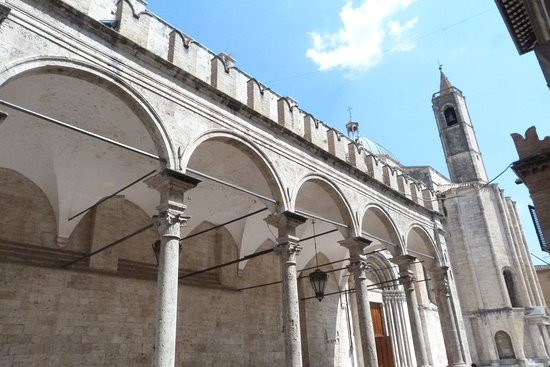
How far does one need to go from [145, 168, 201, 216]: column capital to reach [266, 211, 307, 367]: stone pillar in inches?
88.7

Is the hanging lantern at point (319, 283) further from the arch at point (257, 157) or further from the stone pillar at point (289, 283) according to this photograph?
the arch at point (257, 157)

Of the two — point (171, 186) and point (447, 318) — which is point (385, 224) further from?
point (171, 186)

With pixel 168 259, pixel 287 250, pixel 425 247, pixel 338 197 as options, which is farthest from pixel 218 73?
pixel 425 247

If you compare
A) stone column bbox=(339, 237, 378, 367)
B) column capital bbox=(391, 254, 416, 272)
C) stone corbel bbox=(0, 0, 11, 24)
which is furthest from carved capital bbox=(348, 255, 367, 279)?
stone corbel bbox=(0, 0, 11, 24)

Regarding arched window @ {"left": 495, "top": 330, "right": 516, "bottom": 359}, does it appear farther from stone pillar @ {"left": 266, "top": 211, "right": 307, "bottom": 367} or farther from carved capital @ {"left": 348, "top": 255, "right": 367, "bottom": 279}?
stone pillar @ {"left": 266, "top": 211, "right": 307, "bottom": 367}

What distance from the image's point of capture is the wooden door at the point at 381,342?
50.4 feet

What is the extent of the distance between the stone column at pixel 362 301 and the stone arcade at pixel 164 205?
0.14 feet

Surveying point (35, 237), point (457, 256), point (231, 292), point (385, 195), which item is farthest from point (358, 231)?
point (457, 256)

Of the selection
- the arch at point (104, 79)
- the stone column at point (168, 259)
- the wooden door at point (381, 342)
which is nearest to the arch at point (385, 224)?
the wooden door at point (381, 342)

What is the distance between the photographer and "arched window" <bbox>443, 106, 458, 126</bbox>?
27.5 meters

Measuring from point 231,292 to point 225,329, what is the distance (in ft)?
3.09

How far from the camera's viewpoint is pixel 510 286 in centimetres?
2089

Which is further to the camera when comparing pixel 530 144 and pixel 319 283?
pixel 319 283

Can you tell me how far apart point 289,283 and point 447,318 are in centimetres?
700
